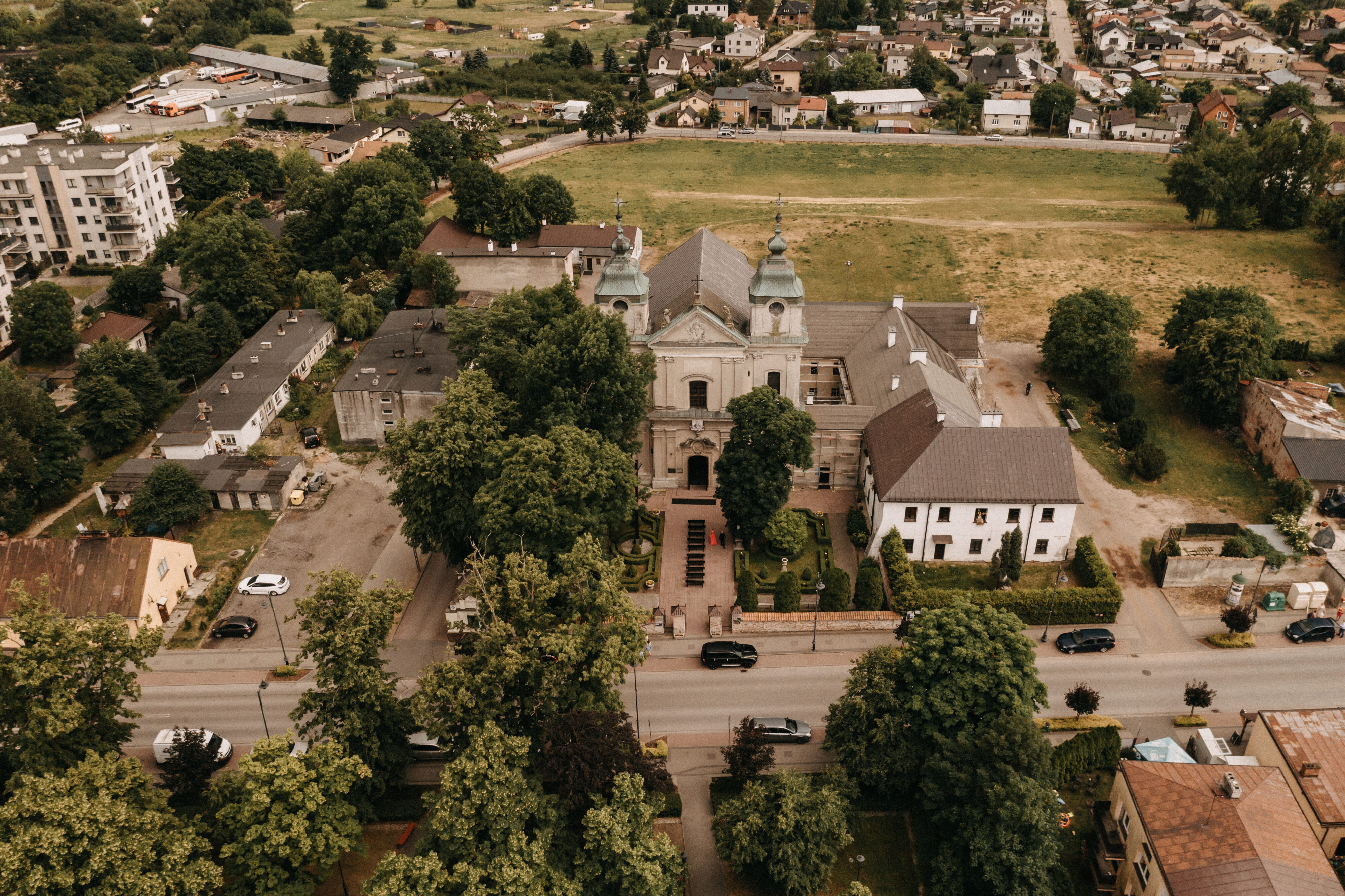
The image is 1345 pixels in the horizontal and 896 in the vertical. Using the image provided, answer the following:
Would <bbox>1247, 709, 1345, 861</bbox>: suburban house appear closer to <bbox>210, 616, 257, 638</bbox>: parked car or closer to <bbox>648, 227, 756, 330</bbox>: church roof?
<bbox>648, 227, 756, 330</bbox>: church roof

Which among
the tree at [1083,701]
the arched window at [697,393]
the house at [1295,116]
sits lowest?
the tree at [1083,701]

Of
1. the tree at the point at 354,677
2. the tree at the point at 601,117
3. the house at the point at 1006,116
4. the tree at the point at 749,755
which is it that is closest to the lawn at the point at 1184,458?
the tree at the point at 749,755

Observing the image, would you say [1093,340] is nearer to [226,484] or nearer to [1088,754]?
[1088,754]

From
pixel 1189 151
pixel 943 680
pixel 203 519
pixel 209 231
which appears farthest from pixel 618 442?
pixel 1189 151

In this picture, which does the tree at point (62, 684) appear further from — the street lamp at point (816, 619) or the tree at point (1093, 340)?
the tree at point (1093, 340)

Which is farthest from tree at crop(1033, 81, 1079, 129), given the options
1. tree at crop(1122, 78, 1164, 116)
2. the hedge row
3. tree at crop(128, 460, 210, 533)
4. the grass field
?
tree at crop(128, 460, 210, 533)

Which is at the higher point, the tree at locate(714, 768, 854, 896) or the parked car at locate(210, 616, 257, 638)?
the tree at locate(714, 768, 854, 896)

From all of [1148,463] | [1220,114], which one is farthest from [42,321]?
[1220,114]
